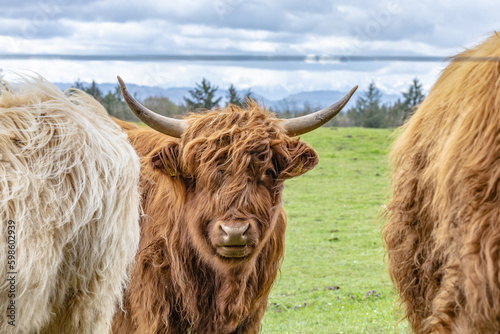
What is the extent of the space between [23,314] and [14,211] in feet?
1.27

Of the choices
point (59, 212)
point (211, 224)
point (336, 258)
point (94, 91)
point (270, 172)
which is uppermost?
point (59, 212)

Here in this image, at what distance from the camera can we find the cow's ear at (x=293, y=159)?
3662mm

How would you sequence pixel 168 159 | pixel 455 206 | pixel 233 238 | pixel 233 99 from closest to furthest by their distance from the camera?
pixel 455 206
pixel 233 238
pixel 168 159
pixel 233 99

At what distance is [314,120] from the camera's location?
12.1 ft

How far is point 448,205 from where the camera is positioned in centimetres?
246

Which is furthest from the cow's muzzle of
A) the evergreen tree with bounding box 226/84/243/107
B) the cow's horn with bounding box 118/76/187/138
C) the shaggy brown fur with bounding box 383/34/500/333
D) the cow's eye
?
the evergreen tree with bounding box 226/84/243/107

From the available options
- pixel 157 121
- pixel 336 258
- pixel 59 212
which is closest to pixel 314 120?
pixel 157 121

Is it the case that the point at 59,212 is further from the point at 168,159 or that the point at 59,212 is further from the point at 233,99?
the point at 233,99

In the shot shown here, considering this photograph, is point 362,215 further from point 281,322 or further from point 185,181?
point 185,181

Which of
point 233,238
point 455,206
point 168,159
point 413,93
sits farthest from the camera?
point 413,93

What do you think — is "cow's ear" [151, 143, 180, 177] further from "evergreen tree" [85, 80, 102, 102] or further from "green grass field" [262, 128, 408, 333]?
"evergreen tree" [85, 80, 102, 102]

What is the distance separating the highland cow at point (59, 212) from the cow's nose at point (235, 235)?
0.75 meters

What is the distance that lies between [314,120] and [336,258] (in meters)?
6.93

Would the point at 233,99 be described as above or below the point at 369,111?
above
